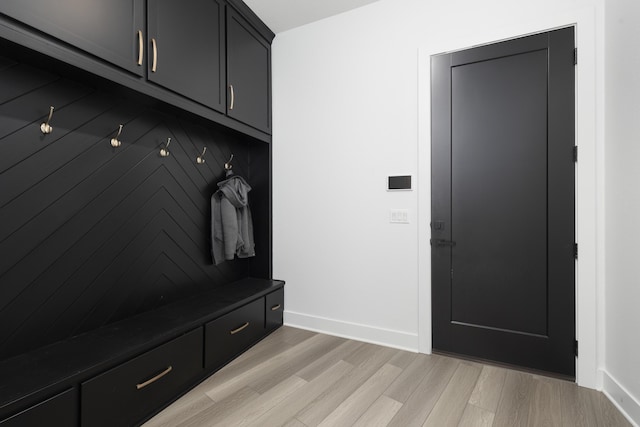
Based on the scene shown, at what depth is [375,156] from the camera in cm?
258

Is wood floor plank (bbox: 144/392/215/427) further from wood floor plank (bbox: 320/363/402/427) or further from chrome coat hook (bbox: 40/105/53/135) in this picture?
chrome coat hook (bbox: 40/105/53/135)

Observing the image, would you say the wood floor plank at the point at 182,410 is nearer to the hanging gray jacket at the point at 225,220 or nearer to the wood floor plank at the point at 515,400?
the hanging gray jacket at the point at 225,220

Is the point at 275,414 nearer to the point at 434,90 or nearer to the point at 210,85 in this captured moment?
the point at 210,85

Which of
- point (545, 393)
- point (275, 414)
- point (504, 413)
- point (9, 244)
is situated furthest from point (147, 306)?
point (545, 393)

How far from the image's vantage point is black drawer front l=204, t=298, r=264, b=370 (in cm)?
204

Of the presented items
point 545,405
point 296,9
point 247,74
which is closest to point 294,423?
point 545,405

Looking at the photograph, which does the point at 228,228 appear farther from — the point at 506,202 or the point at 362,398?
the point at 506,202

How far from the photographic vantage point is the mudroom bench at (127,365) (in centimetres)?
121

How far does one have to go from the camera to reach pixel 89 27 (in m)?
1.46

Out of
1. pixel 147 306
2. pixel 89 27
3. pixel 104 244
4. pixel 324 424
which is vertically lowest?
pixel 324 424

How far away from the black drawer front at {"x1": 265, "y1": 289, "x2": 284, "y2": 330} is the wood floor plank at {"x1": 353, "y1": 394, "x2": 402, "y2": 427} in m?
1.22

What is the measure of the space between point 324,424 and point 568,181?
6.81ft

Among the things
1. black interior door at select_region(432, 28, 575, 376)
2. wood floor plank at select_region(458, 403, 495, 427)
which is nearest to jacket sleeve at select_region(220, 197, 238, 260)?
black interior door at select_region(432, 28, 575, 376)

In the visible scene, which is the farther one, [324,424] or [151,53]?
[151,53]
